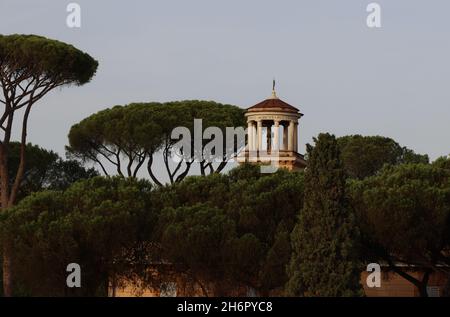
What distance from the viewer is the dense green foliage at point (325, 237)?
92.6 feet

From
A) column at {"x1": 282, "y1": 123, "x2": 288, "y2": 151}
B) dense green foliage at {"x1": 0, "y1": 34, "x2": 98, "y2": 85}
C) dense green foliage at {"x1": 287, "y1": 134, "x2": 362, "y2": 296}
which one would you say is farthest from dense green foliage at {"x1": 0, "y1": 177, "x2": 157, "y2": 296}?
column at {"x1": 282, "y1": 123, "x2": 288, "y2": 151}

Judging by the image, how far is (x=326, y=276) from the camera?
2834 cm

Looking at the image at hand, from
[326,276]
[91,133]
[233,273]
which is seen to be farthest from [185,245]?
[91,133]

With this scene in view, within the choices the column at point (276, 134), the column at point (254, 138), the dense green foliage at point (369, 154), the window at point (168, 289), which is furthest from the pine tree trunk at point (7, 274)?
the dense green foliage at point (369, 154)

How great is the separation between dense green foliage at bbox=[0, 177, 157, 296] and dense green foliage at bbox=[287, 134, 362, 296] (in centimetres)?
724

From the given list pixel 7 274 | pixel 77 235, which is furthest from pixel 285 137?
pixel 77 235

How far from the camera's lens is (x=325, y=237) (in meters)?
28.5

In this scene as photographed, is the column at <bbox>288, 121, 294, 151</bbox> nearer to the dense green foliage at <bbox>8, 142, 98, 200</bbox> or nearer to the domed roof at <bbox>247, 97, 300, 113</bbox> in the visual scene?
the domed roof at <bbox>247, 97, 300, 113</bbox>

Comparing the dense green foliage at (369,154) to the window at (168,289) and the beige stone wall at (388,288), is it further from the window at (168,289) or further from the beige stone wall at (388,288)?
the window at (168,289)

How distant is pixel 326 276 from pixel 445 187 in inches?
337

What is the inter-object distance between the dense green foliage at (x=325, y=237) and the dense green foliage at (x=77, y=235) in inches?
285

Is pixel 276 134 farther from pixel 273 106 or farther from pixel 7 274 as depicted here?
pixel 7 274

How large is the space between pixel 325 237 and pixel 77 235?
9.20 meters
